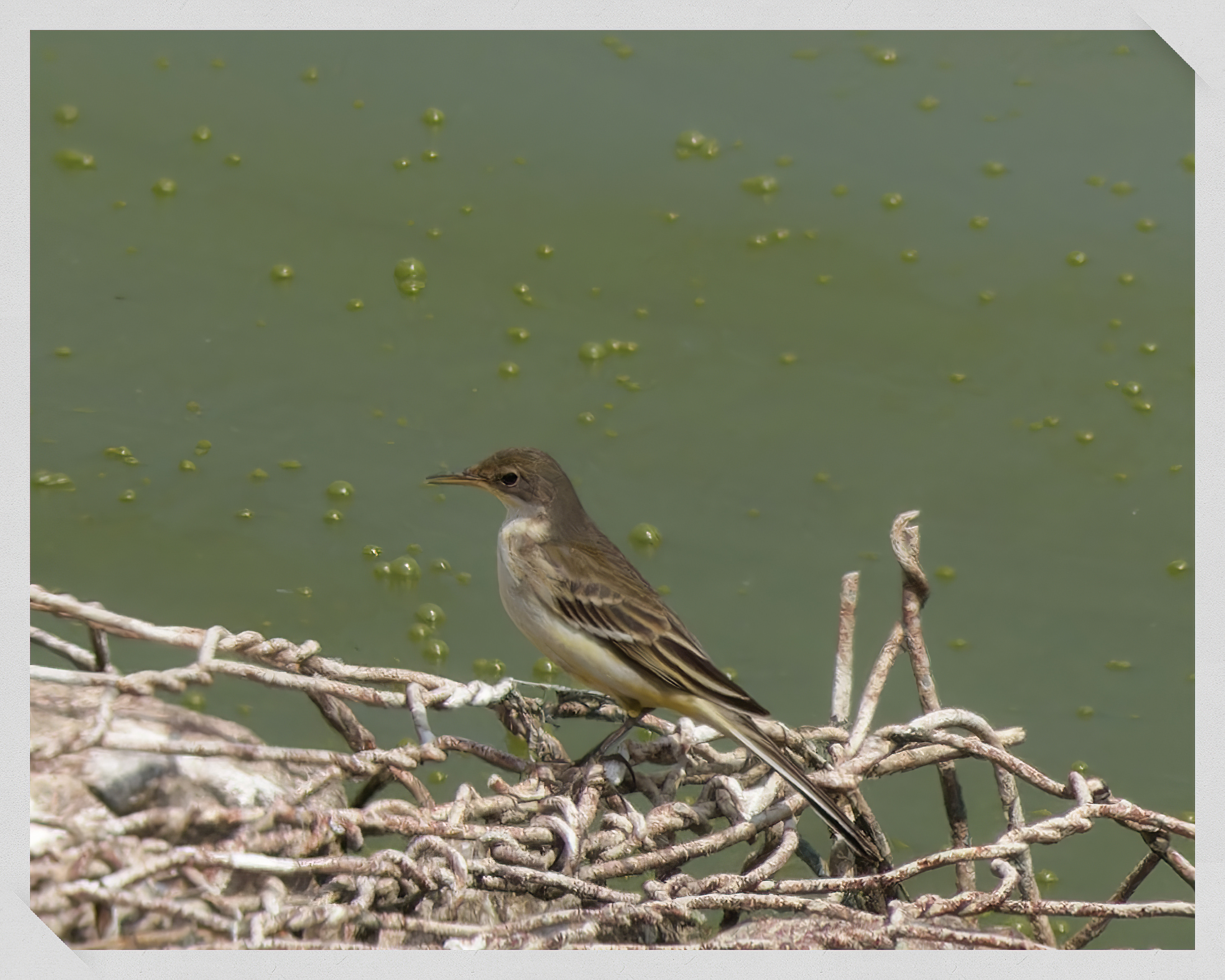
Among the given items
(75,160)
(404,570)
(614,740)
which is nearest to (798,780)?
(614,740)

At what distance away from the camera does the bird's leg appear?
12.9 feet

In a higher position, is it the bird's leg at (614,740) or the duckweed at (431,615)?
the duckweed at (431,615)

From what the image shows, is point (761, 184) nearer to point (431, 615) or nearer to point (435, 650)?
point (431, 615)

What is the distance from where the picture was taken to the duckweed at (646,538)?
209 inches

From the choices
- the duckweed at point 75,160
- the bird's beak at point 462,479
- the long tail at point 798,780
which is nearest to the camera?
the long tail at point 798,780

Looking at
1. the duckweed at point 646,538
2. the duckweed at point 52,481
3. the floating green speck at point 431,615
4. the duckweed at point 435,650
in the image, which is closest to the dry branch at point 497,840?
the duckweed at point 435,650

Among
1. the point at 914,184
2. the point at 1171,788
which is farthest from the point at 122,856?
the point at 914,184

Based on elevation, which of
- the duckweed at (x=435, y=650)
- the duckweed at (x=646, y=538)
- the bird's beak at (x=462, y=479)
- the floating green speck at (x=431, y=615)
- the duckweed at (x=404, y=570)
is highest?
the bird's beak at (x=462, y=479)

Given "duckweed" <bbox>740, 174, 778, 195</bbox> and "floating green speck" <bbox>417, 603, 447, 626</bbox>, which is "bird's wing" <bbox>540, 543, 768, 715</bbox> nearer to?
"floating green speck" <bbox>417, 603, 447, 626</bbox>

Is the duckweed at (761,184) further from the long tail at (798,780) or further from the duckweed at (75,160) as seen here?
the long tail at (798,780)

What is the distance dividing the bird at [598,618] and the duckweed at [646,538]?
1.21 feet

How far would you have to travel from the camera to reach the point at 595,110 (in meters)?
6.07

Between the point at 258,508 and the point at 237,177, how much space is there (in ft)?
5.90

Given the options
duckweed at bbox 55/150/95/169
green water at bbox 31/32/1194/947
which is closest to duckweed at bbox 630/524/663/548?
green water at bbox 31/32/1194/947
